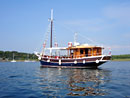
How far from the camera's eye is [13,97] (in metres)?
9.14

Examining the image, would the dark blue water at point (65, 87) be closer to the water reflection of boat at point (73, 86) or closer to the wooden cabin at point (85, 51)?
the water reflection of boat at point (73, 86)

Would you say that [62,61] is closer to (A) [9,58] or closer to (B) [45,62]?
(B) [45,62]

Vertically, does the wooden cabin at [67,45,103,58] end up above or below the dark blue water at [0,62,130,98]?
above

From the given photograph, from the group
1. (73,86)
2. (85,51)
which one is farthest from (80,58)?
(73,86)

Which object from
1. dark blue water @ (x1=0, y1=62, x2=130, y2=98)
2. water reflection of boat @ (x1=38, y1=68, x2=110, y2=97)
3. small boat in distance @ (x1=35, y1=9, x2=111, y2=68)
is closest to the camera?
dark blue water @ (x1=0, y1=62, x2=130, y2=98)

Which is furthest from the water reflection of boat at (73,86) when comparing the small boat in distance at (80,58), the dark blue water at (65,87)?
the small boat in distance at (80,58)

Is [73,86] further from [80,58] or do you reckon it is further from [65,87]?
[80,58]

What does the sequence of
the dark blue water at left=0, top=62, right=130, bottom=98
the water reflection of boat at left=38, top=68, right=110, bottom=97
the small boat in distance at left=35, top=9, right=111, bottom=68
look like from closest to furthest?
the dark blue water at left=0, top=62, right=130, bottom=98
the water reflection of boat at left=38, top=68, right=110, bottom=97
the small boat in distance at left=35, top=9, right=111, bottom=68

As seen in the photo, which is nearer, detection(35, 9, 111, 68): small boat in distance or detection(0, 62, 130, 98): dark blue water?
detection(0, 62, 130, 98): dark blue water

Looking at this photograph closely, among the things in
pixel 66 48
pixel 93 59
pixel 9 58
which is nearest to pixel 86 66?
pixel 93 59

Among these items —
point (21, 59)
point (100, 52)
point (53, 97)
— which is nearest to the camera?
point (53, 97)

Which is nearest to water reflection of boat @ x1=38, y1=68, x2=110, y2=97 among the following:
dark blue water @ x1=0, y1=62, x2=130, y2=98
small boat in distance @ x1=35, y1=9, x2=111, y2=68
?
dark blue water @ x1=0, y1=62, x2=130, y2=98

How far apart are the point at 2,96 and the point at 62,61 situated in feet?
81.0

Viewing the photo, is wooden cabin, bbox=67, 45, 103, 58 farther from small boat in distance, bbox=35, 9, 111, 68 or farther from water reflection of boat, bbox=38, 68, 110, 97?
water reflection of boat, bbox=38, 68, 110, 97
